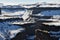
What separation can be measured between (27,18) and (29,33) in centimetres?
39

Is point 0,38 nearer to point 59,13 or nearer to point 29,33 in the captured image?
point 29,33

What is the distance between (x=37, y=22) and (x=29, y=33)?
0.15 m

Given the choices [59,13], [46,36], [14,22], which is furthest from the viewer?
[59,13]

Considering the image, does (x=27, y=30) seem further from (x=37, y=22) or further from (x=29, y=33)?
(x=37, y=22)

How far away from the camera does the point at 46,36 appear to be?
1635 millimetres

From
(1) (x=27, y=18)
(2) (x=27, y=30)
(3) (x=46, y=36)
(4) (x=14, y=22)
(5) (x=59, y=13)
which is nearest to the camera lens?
(3) (x=46, y=36)

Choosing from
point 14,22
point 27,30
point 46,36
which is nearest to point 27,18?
point 14,22

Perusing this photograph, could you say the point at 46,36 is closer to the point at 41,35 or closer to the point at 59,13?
the point at 41,35

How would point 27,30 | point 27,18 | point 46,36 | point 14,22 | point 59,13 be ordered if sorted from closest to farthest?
point 46,36 < point 27,30 < point 14,22 < point 27,18 < point 59,13

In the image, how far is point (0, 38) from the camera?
1661mm

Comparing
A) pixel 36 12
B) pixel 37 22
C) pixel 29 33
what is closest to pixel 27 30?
pixel 29 33

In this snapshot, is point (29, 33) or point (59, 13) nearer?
point (29, 33)

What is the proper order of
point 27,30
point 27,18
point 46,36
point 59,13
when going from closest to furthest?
point 46,36, point 27,30, point 27,18, point 59,13

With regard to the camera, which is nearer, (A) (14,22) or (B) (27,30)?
(B) (27,30)
